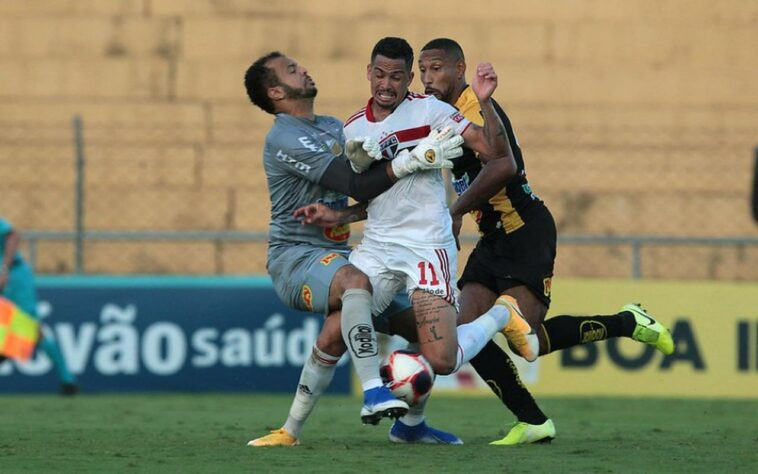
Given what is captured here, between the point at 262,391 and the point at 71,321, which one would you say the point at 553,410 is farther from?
the point at 71,321

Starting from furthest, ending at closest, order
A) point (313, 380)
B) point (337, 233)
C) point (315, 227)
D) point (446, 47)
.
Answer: point (446, 47) → point (337, 233) → point (315, 227) → point (313, 380)

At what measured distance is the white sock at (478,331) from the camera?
7.52 metres

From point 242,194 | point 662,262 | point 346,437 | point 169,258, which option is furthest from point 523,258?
point 242,194

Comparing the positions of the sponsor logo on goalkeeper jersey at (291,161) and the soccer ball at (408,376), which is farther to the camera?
the sponsor logo on goalkeeper jersey at (291,161)

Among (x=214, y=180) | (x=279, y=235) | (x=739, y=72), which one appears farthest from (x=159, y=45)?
(x=279, y=235)

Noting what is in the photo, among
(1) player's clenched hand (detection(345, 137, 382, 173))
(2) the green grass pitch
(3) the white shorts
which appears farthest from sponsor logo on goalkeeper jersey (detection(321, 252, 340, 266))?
(2) the green grass pitch

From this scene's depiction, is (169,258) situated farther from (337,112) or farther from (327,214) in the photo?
(327,214)

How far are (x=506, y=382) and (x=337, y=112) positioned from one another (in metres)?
8.22

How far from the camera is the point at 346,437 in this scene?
867 centimetres

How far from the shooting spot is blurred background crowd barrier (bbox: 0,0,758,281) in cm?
1568

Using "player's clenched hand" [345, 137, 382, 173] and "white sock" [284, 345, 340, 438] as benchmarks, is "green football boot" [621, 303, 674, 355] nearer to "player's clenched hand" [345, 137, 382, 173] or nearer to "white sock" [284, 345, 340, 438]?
"white sock" [284, 345, 340, 438]

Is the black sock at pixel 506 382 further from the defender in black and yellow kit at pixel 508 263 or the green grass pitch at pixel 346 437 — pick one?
the green grass pitch at pixel 346 437

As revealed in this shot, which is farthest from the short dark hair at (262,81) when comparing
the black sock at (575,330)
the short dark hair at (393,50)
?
the black sock at (575,330)

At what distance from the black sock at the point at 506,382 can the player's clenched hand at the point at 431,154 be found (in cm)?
126
